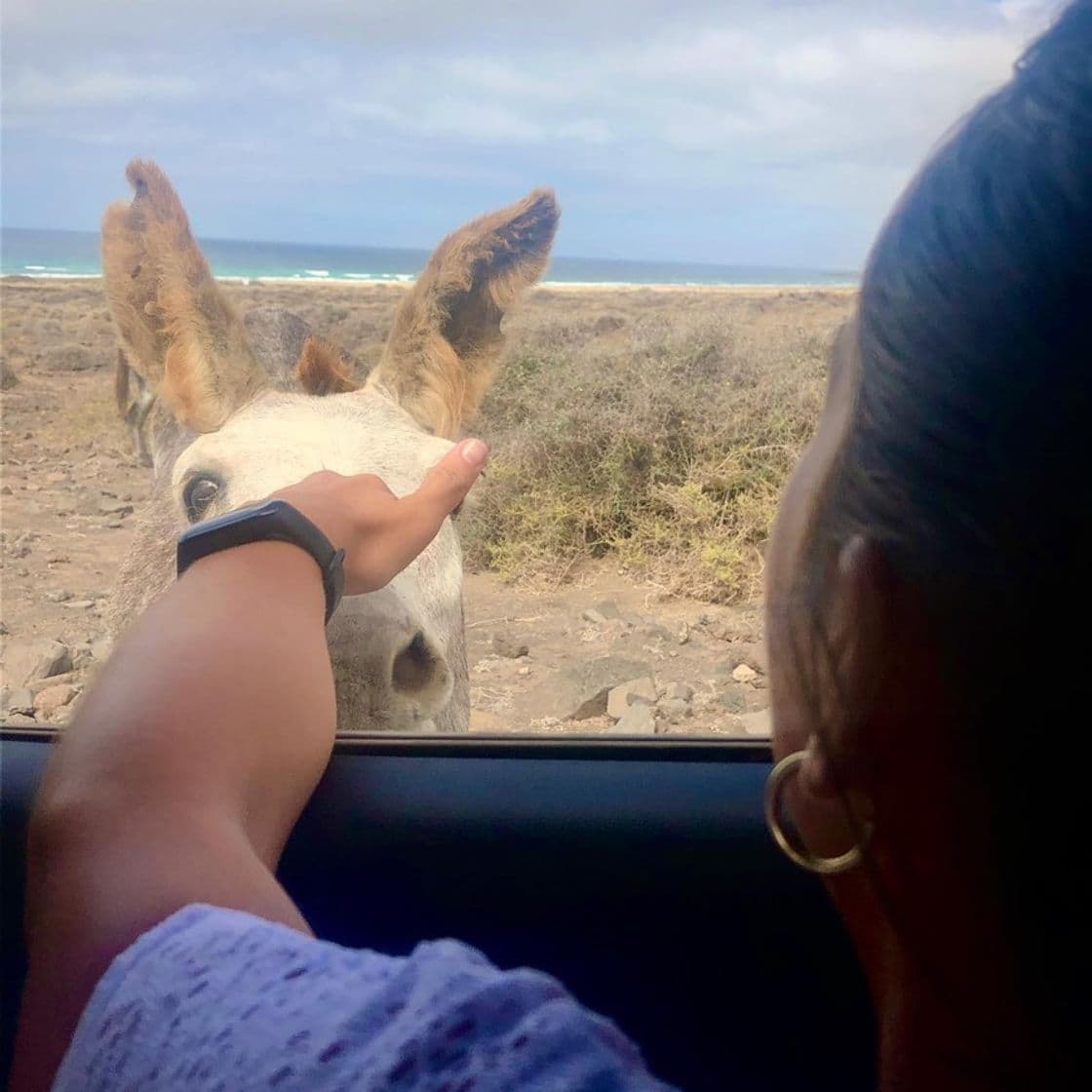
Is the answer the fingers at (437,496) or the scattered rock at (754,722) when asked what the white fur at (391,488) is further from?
the scattered rock at (754,722)

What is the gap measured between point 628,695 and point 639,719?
0.17m

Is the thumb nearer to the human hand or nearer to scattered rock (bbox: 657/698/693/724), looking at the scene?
the human hand

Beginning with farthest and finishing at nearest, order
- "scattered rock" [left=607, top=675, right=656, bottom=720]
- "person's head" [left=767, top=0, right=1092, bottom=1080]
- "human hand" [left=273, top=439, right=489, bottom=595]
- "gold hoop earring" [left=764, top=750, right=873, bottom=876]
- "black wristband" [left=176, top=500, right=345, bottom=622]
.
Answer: "scattered rock" [left=607, top=675, right=656, bottom=720]
"human hand" [left=273, top=439, right=489, bottom=595]
"black wristband" [left=176, top=500, right=345, bottom=622]
"gold hoop earring" [left=764, top=750, right=873, bottom=876]
"person's head" [left=767, top=0, right=1092, bottom=1080]

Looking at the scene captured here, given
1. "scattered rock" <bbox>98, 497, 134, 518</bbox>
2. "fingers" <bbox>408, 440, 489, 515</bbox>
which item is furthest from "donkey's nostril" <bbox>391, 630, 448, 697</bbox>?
"scattered rock" <bbox>98, 497, 134, 518</bbox>

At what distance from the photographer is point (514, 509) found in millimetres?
3662

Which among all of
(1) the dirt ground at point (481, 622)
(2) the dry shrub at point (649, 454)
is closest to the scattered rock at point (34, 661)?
(1) the dirt ground at point (481, 622)

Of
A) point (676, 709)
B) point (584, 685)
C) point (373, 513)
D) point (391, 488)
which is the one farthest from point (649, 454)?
point (373, 513)

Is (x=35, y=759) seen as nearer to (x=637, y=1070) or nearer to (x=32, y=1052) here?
(x=32, y=1052)

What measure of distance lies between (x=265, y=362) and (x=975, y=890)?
2.40m

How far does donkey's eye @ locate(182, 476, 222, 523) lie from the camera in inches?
84.5

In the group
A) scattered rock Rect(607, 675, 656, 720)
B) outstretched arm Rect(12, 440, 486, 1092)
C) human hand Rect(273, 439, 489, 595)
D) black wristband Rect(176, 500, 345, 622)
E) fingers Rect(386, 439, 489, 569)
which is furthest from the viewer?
scattered rock Rect(607, 675, 656, 720)

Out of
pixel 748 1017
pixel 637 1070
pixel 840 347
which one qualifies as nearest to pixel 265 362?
pixel 748 1017

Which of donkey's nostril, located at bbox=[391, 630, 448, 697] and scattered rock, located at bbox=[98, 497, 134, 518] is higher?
scattered rock, located at bbox=[98, 497, 134, 518]

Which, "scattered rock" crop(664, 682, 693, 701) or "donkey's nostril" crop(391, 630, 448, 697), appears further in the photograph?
"scattered rock" crop(664, 682, 693, 701)
